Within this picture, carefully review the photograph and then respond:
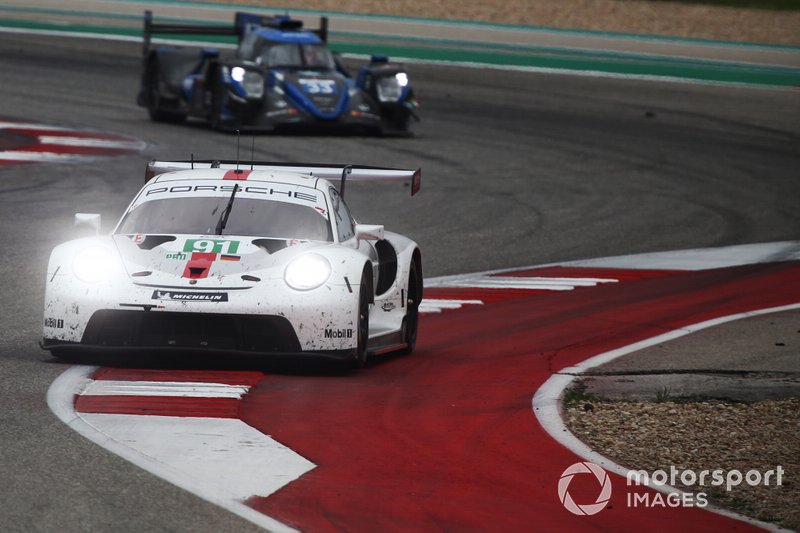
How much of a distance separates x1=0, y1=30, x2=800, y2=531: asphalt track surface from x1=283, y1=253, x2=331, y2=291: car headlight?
54 cm

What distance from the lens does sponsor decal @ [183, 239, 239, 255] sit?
30.0 ft

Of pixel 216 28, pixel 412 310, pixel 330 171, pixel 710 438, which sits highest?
pixel 330 171

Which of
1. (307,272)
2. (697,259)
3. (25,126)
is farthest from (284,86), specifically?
(307,272)

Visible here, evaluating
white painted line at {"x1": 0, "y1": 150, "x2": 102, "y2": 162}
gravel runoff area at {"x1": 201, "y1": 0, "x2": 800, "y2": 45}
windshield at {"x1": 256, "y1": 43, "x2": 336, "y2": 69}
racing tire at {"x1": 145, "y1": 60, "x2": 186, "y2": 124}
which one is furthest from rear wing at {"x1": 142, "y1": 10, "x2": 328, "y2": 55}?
gravel runoff area at {"x1": 201, "y1": 0, "x2": 800, "y2": 45}

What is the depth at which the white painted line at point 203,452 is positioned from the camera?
6.21 meters

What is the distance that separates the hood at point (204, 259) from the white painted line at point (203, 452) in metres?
1.19

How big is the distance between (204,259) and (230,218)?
0.71 meters

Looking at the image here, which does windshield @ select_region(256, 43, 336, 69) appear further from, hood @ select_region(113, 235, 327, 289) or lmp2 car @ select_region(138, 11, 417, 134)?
hood @ select_region(113, 235, 327, 289)

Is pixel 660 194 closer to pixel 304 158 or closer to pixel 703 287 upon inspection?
pixel 304 158

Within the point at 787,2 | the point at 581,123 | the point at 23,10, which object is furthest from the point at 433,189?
the point at 787,2

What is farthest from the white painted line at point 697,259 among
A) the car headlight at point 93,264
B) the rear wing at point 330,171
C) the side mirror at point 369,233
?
the car headlight at point 93,264

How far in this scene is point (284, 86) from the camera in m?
22.5

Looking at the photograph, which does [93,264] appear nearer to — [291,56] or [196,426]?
[196,426]

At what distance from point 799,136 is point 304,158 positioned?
9.50 metres
